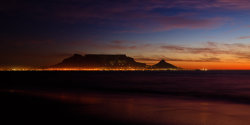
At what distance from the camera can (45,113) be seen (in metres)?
15.5

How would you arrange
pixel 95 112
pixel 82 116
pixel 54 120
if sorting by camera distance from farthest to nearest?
pixel 95 112 → pixel 82 116 → pixel 54 120

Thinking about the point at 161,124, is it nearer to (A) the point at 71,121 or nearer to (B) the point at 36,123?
(A) the point at 71,121

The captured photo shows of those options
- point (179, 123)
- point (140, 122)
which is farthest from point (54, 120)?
point (179, 123)

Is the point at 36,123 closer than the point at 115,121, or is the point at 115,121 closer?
the point at 36,123

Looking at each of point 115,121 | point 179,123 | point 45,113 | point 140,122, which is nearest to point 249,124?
point 179,123

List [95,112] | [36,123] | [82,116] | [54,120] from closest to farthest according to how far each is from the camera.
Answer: [36,123] < [54,120] < [82,116] < [95,112]

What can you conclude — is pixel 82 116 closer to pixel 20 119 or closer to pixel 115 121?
pixel 115 121

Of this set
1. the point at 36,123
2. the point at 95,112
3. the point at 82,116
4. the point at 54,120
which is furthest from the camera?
the point at 95,112

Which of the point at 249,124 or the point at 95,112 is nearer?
the point at 249,124

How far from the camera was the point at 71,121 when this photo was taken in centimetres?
1310

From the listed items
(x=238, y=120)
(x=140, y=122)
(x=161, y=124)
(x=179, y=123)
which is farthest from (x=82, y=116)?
(x=238, y=120)

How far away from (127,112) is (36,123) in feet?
19.8

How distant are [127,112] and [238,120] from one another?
6.72 metres

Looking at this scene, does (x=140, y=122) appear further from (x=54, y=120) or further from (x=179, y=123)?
(x=54, y=120)
